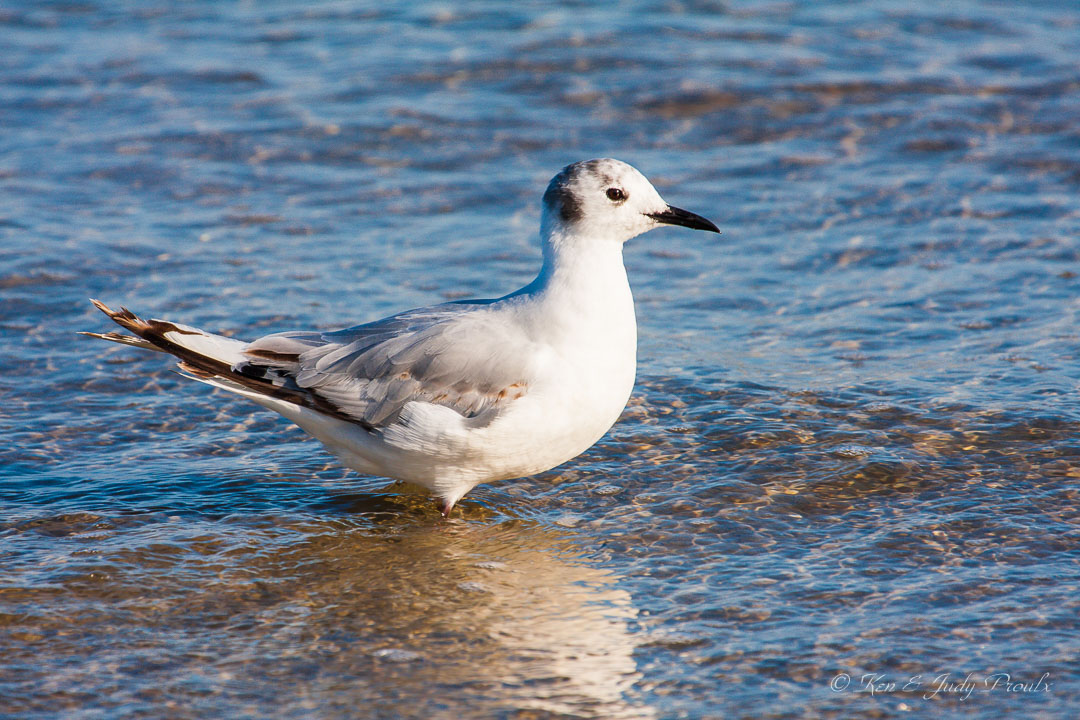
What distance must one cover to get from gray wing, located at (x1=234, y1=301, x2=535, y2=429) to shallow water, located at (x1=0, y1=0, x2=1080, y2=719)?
26.2 inches

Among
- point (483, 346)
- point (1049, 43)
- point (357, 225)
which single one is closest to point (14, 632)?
point (483, 346)

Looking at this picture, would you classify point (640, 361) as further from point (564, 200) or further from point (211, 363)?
point (211, 363)

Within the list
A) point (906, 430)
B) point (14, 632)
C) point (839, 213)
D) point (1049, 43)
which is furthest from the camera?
Answer: point (1049, 43)

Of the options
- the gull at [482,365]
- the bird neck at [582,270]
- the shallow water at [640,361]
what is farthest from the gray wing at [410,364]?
the shallow water at [640,361]

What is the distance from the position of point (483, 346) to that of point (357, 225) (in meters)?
4.40

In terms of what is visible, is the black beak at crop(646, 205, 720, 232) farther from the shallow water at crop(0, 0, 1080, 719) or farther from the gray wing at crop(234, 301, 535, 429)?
the shallow water at crop(0, 0, 1080, 719)

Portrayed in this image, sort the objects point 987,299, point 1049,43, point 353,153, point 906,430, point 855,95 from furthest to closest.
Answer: point 1049,43 < point 855,95 < point 353,153 < point 987,299 < point 906,430

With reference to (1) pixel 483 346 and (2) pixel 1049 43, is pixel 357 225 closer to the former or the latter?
(1) pixel 483 346

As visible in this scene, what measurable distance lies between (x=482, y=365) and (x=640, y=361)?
2253 mm

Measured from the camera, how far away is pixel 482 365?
5.31 metres

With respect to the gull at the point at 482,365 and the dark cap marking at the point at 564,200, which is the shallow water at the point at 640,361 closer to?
the gull at the point at 482,365

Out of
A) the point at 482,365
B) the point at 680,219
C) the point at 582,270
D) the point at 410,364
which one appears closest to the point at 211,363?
the point at 410,364

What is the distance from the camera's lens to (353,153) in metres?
10.8

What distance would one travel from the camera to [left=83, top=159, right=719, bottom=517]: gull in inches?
208
